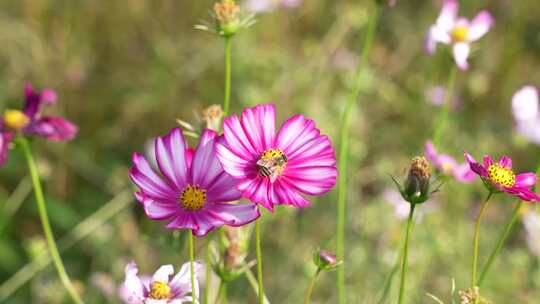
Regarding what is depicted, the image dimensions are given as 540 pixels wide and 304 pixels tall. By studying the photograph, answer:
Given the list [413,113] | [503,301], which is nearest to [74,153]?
[413,113]

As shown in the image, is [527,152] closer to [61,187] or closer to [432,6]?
[432,6]

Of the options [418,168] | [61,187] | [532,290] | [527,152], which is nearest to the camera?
[418,168]

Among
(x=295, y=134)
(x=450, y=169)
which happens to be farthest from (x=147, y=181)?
(x=450, y=169)

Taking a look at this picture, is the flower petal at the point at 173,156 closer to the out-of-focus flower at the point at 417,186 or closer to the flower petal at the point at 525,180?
the out-of-focus flower at the point at 417,186

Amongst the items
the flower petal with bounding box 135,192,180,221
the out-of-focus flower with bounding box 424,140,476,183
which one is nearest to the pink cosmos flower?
A: the out-of-focus flower with bounding box 424,140,476,183

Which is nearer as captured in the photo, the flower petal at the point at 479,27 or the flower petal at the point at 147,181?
the flower petal at the point at 147,181

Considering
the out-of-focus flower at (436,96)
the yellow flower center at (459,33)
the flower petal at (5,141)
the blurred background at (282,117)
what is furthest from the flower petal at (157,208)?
the out-of-focus flower at (436,96)

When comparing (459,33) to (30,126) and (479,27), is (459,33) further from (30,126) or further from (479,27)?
(30,126)

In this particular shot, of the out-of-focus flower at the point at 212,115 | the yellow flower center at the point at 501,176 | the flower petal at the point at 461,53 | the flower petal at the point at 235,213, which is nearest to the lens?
the flower petal at the point at 235,213
